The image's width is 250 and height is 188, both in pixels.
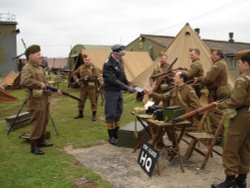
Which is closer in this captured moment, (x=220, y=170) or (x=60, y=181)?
(x=60, y=181)

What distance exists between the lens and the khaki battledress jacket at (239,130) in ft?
12.7

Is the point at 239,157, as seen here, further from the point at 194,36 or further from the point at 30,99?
the point at 194,36

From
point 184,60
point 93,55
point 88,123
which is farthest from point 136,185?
point 93,55

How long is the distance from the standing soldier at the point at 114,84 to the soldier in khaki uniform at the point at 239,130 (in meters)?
2.41

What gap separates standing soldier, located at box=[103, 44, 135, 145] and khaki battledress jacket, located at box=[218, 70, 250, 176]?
2407mm

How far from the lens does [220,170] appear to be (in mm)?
5000

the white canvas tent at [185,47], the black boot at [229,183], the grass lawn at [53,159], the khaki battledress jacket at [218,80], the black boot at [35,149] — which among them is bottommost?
the grass lawn at [53,159]

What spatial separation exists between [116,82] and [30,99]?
56.3 inches

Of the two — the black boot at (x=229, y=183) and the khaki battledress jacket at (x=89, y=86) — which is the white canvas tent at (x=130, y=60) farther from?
the black boot at (x=229, y=183)

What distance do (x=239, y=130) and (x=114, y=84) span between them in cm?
268

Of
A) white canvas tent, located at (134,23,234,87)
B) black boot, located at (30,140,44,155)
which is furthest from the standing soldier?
white canvas tent, located at (134,23,234,87)

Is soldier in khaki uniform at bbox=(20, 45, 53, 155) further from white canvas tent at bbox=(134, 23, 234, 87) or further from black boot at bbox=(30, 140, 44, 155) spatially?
white canvas tent at bbox=(134, 23, 234, 87)

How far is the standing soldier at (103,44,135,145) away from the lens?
6172mm

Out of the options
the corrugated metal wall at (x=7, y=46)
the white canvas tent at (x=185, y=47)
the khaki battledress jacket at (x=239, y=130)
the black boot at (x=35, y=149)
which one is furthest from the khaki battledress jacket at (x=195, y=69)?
the corrugated metal wall at (x=7, y=46)
